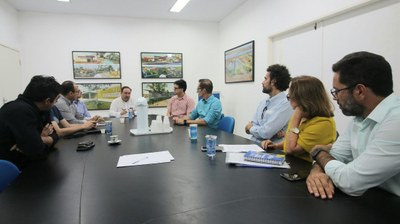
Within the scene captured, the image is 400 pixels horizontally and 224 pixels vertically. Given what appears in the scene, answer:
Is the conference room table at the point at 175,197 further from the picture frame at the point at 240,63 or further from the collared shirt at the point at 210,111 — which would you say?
the picture frame at the point at 240,63

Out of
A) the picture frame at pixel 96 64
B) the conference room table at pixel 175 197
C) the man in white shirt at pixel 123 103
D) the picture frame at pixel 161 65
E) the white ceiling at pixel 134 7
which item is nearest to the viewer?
the conference room table at pixel 175 197

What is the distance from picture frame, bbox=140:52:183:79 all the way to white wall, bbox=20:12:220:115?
0.31ft

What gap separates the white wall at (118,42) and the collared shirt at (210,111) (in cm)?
211

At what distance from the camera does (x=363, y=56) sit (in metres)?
1.09

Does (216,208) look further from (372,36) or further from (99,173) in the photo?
(372,36)

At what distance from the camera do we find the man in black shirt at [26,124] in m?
1.61

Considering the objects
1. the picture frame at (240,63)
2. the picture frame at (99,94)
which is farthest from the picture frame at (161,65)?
the picture frame at (240,63)

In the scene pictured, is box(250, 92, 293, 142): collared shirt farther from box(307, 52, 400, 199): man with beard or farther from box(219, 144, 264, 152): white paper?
box(307, 52, 400, 199): man with beard

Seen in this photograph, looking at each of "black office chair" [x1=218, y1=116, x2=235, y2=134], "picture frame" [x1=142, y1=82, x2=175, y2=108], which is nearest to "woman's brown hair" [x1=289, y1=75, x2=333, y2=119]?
"black office chair" [x1=218, y1=116, x2=235, y2=134]

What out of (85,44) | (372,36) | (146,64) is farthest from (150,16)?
(372,36)

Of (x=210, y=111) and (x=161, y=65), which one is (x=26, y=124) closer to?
(x=210, y=111)

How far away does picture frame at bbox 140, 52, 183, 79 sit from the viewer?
17.7 feet

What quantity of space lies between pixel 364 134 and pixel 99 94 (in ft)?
16.2

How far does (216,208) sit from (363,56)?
0.89 meters
